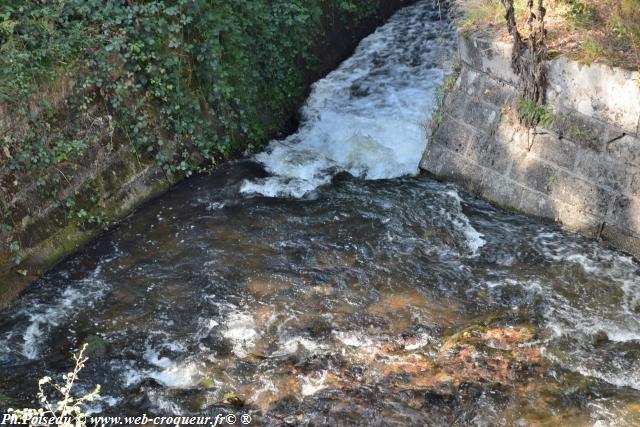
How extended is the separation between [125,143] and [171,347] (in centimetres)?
296

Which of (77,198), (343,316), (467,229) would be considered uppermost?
(467,229)

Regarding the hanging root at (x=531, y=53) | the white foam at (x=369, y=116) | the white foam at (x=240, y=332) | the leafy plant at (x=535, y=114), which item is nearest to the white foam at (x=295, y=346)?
the white foam at (x=240, y=332)

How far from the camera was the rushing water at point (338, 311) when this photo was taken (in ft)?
17.1

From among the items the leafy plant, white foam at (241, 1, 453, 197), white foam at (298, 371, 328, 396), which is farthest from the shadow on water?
the leafy plant

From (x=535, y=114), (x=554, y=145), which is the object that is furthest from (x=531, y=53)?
(x=554, y=145)

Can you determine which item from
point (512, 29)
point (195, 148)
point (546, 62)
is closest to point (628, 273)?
point (546, 62)

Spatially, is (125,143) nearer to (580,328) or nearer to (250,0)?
(250,0)

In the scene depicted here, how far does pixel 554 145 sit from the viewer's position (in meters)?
7.04

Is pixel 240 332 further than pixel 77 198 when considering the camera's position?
No

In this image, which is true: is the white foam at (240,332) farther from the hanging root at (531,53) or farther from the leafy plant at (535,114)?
the hanging root at (531,53)

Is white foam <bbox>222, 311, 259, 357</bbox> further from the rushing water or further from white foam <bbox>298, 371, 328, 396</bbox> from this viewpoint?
white foam <bbox>298, 371, 328, 396</bbox>

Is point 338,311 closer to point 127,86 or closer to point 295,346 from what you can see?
point 295,346

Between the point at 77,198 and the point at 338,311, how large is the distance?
339cm

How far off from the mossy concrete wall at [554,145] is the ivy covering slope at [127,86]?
2762 millimetres
